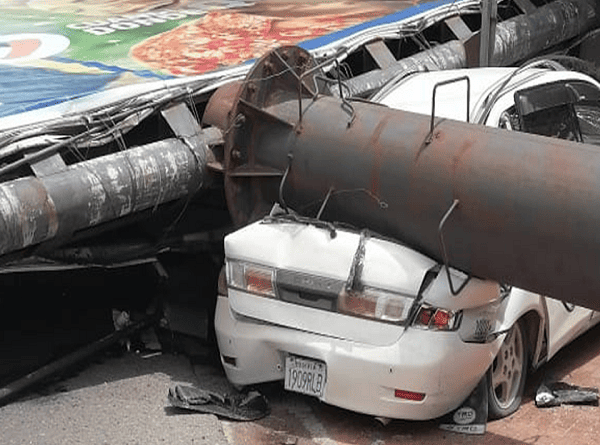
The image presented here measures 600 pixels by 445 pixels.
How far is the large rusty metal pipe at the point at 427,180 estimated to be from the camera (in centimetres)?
551

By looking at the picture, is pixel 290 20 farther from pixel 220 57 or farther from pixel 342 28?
pixel 220 57

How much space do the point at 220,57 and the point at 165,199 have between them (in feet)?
6.23

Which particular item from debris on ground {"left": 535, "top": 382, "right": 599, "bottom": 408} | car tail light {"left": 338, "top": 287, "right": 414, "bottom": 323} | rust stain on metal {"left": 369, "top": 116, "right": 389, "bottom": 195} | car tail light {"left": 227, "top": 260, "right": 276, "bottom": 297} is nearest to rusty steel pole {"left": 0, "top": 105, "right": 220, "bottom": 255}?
car tail light {"left": 227, "top": 260, "right": 276, "bottom": 297}

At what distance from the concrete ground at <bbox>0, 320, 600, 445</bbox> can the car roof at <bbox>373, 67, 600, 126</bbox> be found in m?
1.86

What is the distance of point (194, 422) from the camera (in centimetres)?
622

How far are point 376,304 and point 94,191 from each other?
179 cm

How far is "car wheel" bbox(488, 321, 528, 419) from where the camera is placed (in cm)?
643

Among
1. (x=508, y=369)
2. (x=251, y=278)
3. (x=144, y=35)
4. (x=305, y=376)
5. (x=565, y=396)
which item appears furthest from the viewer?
(x=144, y=35)

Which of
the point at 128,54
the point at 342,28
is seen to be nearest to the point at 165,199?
the point at 128,54

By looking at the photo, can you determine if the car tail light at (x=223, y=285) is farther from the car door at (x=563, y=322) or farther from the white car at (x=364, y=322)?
the car door at (x=563, y=322)

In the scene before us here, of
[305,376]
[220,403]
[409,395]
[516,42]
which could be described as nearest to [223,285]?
[220,403]

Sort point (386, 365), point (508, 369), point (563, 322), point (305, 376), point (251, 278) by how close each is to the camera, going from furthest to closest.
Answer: point (563, 322) < point (508, 369) < point (251, 278) < point (305, 376) < point (386, 365)

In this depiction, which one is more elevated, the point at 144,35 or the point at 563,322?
the point at 144,35

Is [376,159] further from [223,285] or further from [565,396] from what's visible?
[565,396]
